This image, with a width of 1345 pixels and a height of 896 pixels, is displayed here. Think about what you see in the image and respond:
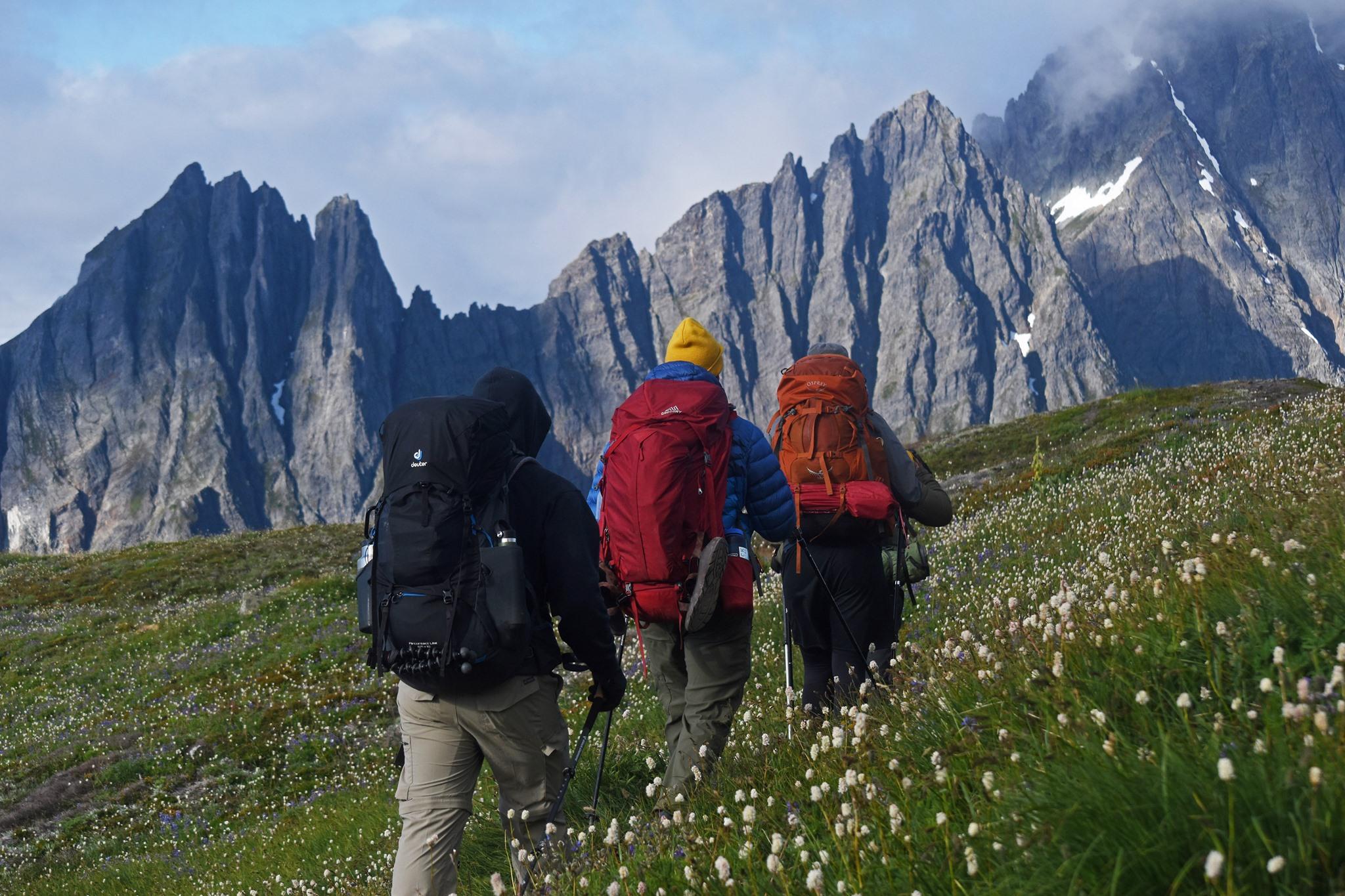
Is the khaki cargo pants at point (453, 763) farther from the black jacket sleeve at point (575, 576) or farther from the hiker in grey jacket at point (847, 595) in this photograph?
the hiker in grey jacket at point (847, 595)

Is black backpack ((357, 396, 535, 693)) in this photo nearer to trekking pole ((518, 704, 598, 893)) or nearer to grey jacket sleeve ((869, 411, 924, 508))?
trekking pole ((518, 704, 598, 893))

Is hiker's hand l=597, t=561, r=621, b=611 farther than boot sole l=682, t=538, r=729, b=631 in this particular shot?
Yes

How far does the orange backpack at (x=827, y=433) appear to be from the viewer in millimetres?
7145

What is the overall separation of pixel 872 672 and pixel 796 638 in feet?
2.58

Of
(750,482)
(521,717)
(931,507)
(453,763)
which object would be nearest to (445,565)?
(521,717)

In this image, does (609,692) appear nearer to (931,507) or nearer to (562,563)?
(562,563)

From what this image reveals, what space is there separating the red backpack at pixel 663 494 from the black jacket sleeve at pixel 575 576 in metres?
0.40

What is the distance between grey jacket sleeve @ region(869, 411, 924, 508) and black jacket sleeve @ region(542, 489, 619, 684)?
9.86 ft

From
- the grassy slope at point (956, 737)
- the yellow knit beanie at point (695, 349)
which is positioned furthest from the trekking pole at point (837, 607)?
the yellow knit beanie at point (695, 349)

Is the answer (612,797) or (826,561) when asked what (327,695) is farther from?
(826,561)

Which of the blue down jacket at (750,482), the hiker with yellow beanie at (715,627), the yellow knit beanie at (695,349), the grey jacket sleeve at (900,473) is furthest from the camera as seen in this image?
the grey jacket sleeve at (900,473)

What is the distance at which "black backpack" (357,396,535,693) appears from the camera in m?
4.71

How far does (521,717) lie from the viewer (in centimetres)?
512

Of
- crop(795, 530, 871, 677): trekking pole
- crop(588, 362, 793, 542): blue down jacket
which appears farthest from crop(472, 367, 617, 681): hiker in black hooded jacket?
crop(795, 530, 871, 677): trekking pole
